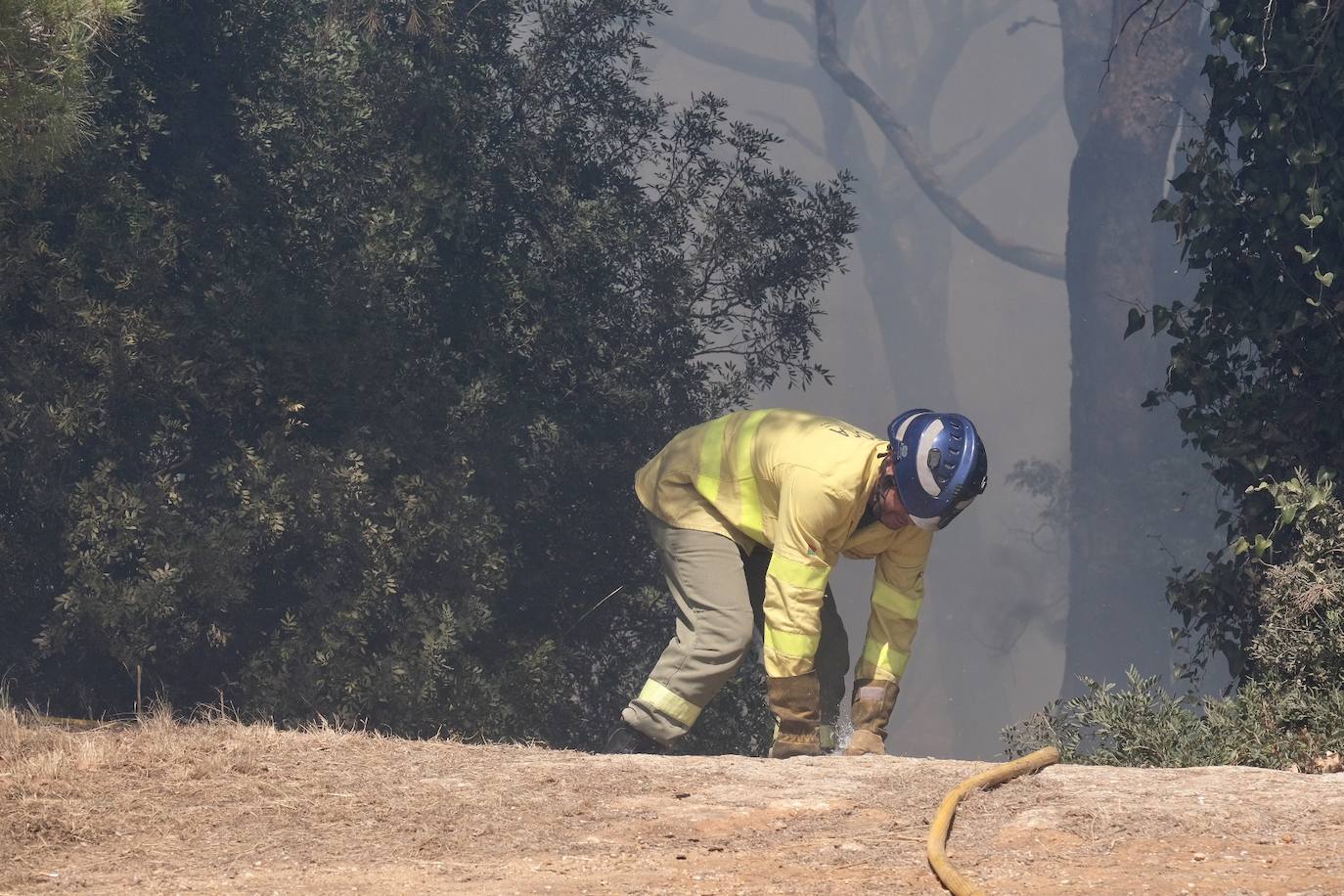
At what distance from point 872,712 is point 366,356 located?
5.37m

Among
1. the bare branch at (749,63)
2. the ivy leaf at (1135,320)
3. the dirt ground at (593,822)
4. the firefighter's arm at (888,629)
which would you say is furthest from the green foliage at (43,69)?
the bare branch at (749,63)

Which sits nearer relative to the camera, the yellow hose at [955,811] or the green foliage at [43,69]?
the yellow hose at [955,811]

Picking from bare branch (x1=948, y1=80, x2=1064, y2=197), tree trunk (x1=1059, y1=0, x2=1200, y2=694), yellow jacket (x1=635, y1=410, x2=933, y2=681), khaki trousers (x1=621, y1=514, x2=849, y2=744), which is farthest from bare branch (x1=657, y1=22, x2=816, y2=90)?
khaki trousers (x1=621, y1=514, x2=849, y2=744)

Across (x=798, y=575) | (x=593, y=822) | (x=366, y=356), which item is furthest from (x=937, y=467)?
(x=366, y=356)

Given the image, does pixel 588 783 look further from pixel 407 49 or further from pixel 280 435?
pixel 407 49

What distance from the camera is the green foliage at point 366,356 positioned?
10.3 m

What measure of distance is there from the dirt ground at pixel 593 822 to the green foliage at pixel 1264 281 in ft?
10.7

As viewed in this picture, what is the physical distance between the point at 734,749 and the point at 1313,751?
19.1 ft

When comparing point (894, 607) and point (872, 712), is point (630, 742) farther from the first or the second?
point (894, 607)

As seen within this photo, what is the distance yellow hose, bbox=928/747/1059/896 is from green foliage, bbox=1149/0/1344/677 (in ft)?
9.66

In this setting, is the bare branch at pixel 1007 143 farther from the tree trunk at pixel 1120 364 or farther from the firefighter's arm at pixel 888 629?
the firefighter's arm at pixel 888 629

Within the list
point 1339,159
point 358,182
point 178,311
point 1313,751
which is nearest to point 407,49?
point 358,182

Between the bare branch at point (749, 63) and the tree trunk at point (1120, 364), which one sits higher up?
the bare branch at point (749, 63)

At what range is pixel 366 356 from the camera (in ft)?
36.0
